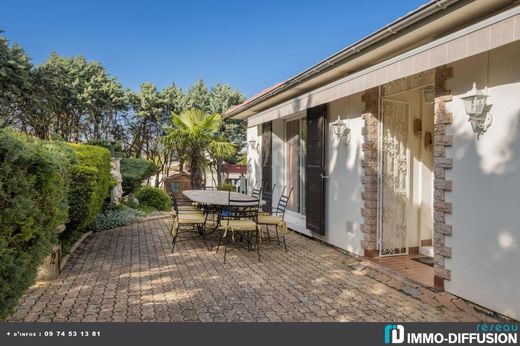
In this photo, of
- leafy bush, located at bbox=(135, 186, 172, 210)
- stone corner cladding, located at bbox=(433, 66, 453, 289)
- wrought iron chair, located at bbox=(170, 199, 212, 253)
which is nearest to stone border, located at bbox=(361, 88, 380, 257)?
stone corner cladding, located at bbox=(433, 66, 453, 289)

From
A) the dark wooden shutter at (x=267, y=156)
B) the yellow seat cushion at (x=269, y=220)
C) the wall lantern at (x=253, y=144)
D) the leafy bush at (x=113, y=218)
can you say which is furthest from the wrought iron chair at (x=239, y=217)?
the wall lantern at (x=253, y=144)

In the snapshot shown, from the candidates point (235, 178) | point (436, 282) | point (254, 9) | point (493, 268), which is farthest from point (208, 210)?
point (235, 178)

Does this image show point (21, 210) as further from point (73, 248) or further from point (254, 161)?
point (254, 161)

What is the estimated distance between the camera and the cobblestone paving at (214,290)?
4926 mm

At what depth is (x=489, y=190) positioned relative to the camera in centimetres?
489

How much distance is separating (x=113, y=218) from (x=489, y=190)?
11177mm

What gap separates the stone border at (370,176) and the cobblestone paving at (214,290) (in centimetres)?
61

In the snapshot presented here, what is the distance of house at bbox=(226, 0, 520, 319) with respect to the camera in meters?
4.63

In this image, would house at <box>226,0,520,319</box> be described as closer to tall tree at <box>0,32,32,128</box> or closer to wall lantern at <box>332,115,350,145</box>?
wall lantern at <box>332,115,350,145</box>

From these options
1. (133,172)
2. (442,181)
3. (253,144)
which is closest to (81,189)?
(442,181)

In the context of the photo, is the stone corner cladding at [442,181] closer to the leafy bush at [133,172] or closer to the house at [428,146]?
the house at [428,146]

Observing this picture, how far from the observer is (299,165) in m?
11.9
